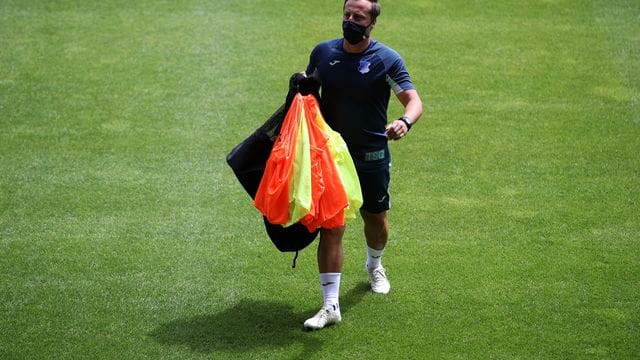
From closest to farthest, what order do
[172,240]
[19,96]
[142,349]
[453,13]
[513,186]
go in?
[142,349], [172,240], [513,186], [19,96], [453,13]

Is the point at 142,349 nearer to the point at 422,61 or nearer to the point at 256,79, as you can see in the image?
the point at 256,79

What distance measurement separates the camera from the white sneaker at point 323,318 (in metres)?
6.75

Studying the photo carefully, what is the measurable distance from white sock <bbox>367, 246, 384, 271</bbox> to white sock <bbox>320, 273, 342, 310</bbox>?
1.88 feet

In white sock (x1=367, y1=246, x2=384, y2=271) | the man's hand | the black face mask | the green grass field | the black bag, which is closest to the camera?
the man's hand

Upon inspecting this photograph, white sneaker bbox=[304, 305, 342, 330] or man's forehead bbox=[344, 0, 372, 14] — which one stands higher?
man's forehead bbox=[344, 0, 372, 14]

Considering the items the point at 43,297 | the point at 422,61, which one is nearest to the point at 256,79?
the point at 422,61

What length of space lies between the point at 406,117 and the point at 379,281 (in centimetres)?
141

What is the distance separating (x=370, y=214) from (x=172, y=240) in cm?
178

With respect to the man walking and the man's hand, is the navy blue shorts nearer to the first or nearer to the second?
the man walking

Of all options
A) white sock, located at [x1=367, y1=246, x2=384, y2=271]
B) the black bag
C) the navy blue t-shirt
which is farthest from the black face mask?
white sock, located at [x1=367, y1=246, x2=384, y2=271]

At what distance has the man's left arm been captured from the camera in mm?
6332

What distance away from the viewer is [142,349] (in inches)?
256

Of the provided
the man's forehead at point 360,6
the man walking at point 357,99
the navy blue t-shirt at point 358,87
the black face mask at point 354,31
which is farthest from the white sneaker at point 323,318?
the man's forehead at point 360,6

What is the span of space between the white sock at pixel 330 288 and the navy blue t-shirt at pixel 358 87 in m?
0.85
